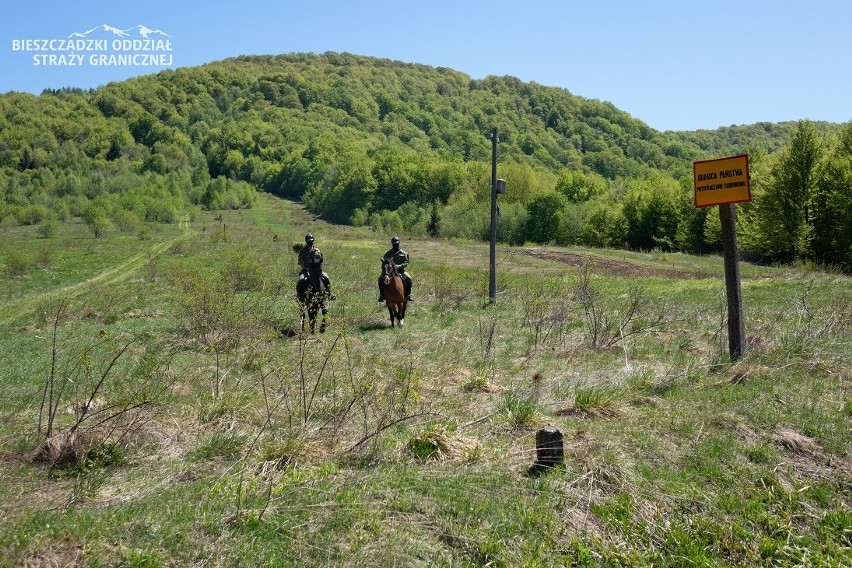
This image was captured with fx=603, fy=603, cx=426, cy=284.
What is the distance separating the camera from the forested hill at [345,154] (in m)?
78.1

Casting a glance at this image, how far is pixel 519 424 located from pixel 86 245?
54.9 meters

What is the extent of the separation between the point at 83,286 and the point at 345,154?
11369 cm

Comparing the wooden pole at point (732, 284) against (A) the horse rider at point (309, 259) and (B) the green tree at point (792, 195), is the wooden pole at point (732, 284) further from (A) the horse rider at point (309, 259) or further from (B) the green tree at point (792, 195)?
(B) the green tree at point (792, 195)

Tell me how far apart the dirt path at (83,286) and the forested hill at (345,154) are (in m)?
24.9

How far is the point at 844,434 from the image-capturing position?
6.31 meters

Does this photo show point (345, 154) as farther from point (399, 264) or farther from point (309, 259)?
point (309, 259)

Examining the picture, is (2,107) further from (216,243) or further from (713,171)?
(713,171)

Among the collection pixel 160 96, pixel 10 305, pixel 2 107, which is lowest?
pixel 10 305

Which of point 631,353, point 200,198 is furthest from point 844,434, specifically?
point 200,198

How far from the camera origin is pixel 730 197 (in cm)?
859

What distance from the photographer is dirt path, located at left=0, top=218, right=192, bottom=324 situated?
21.8m

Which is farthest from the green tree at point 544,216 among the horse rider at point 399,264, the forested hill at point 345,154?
the horse rider at point 399,264

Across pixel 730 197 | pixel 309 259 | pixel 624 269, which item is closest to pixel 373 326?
pixel 309 259

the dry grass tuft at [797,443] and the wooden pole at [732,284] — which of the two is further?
the wooden pole at [732,284]
